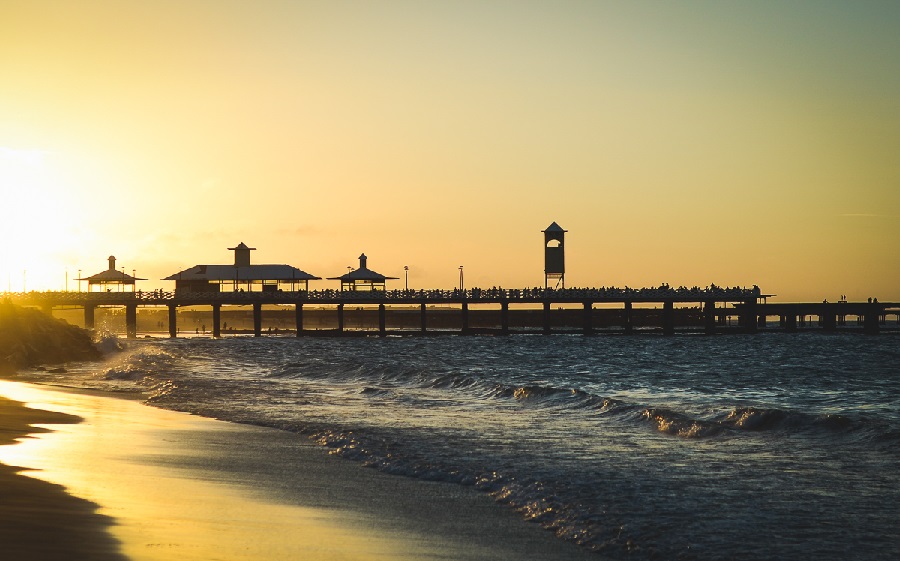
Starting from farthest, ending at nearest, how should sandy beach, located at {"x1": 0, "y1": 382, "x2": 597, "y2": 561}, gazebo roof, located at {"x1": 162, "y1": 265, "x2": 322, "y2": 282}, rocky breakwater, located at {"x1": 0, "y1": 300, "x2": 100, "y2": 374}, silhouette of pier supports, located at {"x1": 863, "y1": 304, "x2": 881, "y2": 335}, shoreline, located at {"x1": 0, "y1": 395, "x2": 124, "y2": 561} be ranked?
gazebo roof, located at {"x1": 162, "y1": 265, "x2": 322, "y2": 282} → silhouette of pier supports, located at {"x1": 863, "y1": 304, "x2": 881, "y2": 335} → rocky breakwater, located at {"x1": 0, "y1": 300, "x2": 100, "y2": 374} → sandy beach, located at {"x1": 0, "y1": 382, "x2": 597, "y2": 561} → shoreline, located at {"x1": 0, "y1": 395, "x2": 124, "y2": 561}

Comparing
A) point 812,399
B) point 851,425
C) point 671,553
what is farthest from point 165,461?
point 812,399

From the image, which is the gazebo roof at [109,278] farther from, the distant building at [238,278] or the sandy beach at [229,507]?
the sandy beach at [229,507]

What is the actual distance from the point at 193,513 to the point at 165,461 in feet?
12.7

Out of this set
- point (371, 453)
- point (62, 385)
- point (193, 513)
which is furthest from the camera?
point (62, 385)

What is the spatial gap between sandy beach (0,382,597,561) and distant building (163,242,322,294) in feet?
254

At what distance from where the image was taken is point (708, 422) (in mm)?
18547

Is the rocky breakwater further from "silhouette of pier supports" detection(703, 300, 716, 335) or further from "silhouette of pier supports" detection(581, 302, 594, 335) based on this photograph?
"silhouette of pier supports" detection(703, 300, 716, 335)

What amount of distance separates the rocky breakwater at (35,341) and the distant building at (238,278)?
138ft

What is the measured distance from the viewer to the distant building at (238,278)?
9150 centimetres

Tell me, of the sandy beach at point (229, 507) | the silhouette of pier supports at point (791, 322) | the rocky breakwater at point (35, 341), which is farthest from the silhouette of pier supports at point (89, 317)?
the sandy beach at point (229, 507)

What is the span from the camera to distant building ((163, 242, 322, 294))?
9150cm

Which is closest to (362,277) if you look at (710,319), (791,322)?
(710,319)

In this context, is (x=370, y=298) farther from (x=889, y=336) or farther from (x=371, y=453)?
(x=371, y=453)

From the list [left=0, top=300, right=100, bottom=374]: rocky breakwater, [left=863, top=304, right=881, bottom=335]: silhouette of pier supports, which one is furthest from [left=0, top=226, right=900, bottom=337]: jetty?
[left=0, top=300, right=100, bottom=374]: rocky breakwater
